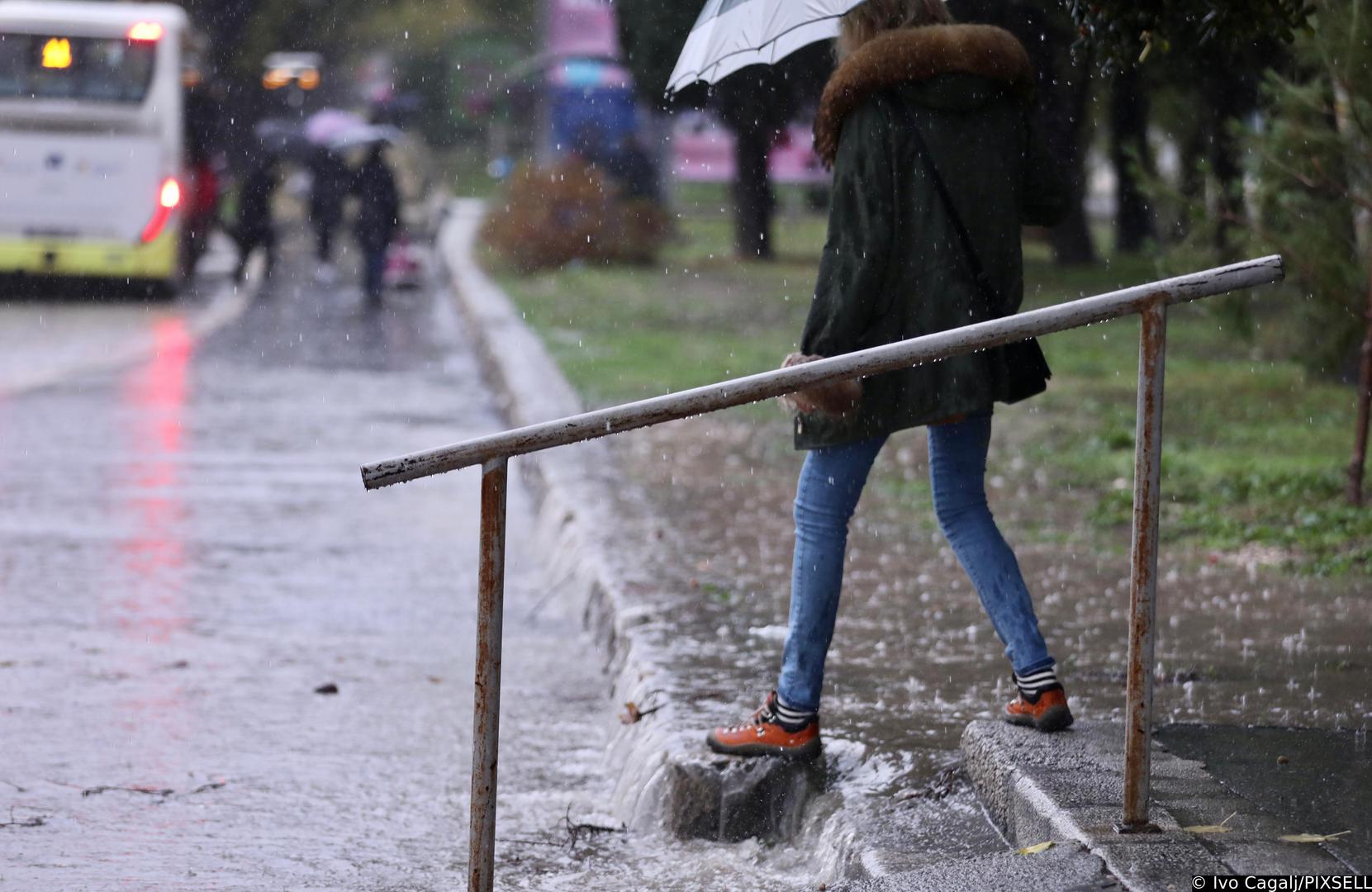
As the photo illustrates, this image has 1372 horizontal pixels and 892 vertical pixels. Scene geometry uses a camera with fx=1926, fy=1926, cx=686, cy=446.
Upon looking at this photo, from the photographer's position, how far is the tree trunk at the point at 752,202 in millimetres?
24328

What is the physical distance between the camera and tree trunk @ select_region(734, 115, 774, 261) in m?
24.3

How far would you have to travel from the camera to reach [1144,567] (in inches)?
130

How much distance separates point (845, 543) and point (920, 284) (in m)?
0.59

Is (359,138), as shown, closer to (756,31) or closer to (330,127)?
(330,127)

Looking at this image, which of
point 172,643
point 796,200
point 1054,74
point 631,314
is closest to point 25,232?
point 631,314

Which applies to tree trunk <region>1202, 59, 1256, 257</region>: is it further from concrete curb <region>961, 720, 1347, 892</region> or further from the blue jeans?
concrete curb <region>961, 720, 1347, 892</region>

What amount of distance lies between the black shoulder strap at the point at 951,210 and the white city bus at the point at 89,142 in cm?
1597

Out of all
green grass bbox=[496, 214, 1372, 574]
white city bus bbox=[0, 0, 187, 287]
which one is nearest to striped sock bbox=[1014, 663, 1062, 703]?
green grass bbox=[496, 214, 1372, 574]

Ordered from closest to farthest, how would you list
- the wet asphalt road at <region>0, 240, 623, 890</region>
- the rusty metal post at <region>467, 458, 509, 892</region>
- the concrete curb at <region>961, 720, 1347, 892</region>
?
1. the concrete curb at <region>961, 720, 1347, 892</region>
2. the rusty metal post at <region>467, 458, 509, 892</region>
3. the wet asphalt road at <region>0, 240, 623, 890</region>

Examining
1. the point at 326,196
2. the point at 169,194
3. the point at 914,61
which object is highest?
the point at 914,61

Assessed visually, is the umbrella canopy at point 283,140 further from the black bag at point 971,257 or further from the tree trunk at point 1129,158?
the black bag at point 971,257

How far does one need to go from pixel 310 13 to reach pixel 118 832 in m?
47.0

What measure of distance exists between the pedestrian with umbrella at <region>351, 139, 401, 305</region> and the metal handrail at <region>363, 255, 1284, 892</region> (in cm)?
1533

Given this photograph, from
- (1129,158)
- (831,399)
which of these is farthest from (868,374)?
(1129,158)
